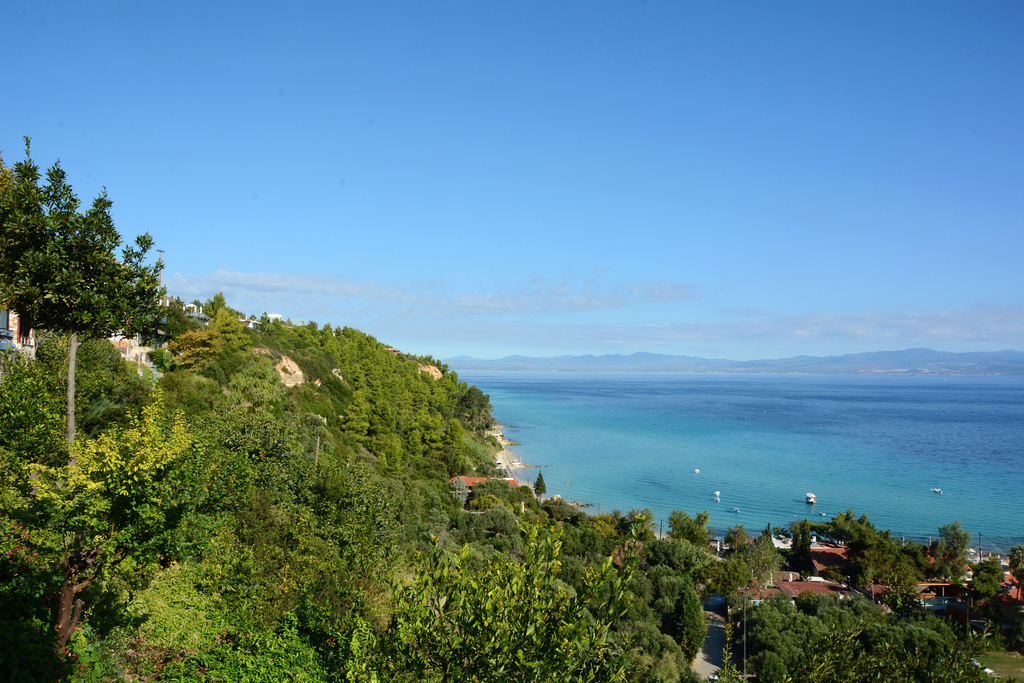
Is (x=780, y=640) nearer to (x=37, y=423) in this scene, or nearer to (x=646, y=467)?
(x=37, y=423)

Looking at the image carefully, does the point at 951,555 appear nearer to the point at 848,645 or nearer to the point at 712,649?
the point at 712,649

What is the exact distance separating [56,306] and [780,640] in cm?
2922

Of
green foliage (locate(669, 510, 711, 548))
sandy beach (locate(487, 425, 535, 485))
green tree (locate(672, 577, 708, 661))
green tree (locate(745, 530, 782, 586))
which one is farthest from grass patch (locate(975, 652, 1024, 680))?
sandy beach (locate(487, 425, 535, 485))

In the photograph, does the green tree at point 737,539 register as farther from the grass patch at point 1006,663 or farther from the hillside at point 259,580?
the grass patch at point 1006,663

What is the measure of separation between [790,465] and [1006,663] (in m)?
59.6

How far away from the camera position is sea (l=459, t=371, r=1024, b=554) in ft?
203

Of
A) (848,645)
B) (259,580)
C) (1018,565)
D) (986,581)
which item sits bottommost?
(1018,565)

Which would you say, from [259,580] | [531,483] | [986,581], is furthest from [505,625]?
[531,483]

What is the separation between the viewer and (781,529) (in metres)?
52.7

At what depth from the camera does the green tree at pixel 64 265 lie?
1020cm

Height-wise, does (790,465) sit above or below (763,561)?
below

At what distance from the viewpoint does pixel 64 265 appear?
34.3 ft

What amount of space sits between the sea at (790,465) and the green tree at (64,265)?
5201cm

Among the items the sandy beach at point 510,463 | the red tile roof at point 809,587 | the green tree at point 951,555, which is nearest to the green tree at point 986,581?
the green tree at point 951,555
